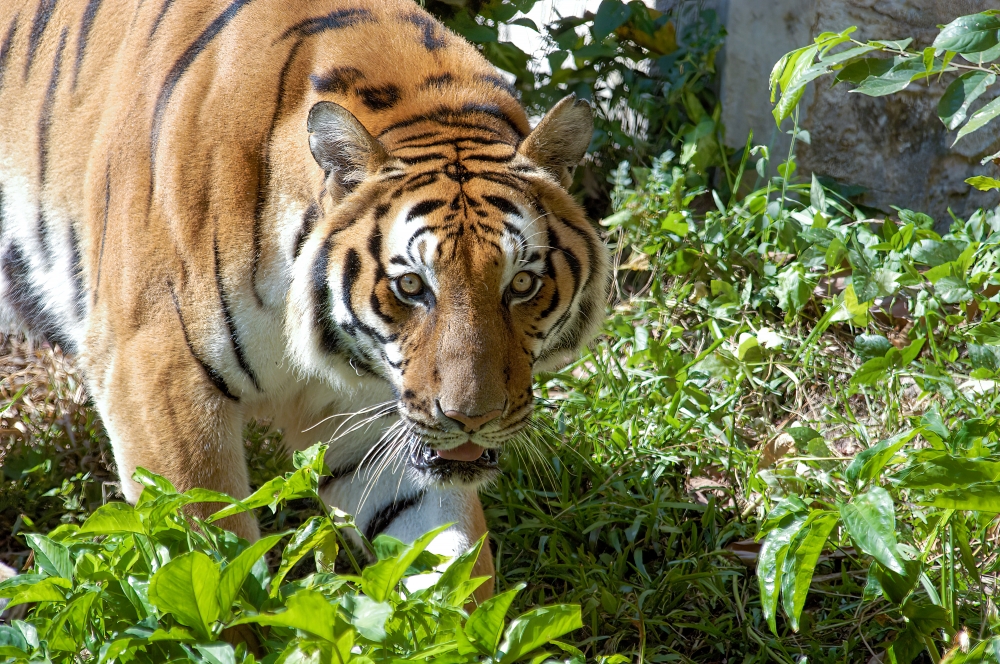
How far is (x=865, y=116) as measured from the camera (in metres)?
4.04

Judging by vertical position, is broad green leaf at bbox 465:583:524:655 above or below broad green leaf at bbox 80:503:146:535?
below

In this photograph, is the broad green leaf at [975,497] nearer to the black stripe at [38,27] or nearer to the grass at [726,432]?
the grass at [726,432]

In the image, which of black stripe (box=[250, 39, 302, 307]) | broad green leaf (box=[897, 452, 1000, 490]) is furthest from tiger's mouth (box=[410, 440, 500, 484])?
broad green leaf (box=[897, 452, 1000, 490])

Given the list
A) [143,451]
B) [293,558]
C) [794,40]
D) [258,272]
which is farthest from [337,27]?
[794,40]

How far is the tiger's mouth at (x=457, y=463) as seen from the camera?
2.35 metres

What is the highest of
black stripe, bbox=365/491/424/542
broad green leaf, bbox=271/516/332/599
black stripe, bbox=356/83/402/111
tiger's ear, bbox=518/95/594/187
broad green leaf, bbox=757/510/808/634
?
black stripe, bbox=356/83/402/111

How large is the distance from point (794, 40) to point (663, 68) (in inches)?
19.8

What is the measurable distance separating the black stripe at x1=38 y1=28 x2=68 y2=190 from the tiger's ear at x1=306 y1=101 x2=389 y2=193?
99cm

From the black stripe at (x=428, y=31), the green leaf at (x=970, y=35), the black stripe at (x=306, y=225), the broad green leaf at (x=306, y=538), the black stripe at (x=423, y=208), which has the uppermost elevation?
the green leaf at (x=970, y=35)

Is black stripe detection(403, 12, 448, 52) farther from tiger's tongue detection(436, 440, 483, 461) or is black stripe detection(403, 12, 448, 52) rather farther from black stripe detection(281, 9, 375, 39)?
tiger's tongue detection(436, 440, 483, 461)

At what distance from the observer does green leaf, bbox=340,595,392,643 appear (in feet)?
4.23

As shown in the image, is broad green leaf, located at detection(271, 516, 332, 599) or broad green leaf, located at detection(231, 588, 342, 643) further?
broad green leaf, located at detection(271, 516, 332, 599)

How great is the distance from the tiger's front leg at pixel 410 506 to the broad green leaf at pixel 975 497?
111 centimetres

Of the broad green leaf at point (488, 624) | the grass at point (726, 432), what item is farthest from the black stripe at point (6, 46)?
the broad green leaf at point (488, 624)
